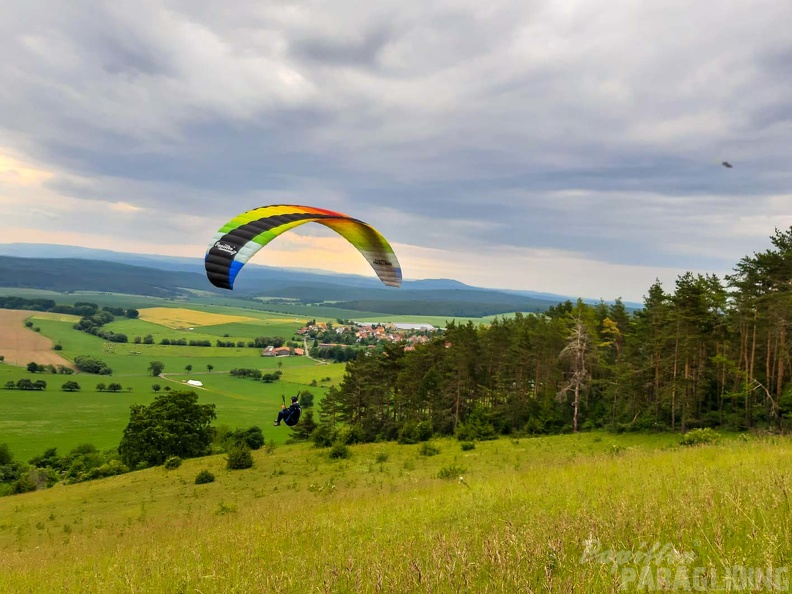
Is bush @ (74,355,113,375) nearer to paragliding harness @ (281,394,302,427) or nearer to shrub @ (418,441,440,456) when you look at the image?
shrub @ (418,441,440,456)

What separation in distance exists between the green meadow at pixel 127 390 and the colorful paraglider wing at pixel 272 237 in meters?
46.0

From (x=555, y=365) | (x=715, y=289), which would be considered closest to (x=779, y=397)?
(x=715, y=289)

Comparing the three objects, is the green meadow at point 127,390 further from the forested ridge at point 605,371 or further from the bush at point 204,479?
the bush at point 204,479

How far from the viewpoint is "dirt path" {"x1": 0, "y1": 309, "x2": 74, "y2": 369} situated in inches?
5384

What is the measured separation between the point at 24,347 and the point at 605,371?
184111 millimetres

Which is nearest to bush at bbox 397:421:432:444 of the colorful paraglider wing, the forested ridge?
the forested ridge

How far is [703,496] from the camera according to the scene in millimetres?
6184

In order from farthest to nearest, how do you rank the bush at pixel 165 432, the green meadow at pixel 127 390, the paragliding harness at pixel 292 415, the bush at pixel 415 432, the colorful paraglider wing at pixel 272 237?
the green meadow at pixel 127 390, the bush at pixel 165 432, the bush at pixel 415 432, the paragliding harness at pixel 292 415, the colorful paraglider wing at pixel 272 237

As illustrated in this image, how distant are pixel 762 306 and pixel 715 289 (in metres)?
9.96

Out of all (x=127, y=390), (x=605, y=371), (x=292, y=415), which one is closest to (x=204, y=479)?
(x=292, y=415)

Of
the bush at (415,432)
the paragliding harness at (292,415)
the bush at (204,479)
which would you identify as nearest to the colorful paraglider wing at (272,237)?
the paragliding harness at (292,415)

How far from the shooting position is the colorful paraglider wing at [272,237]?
1258cm

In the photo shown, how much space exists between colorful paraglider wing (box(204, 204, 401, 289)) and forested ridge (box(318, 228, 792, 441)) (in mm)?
23521

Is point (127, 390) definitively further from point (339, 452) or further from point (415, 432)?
point (339, 452)
